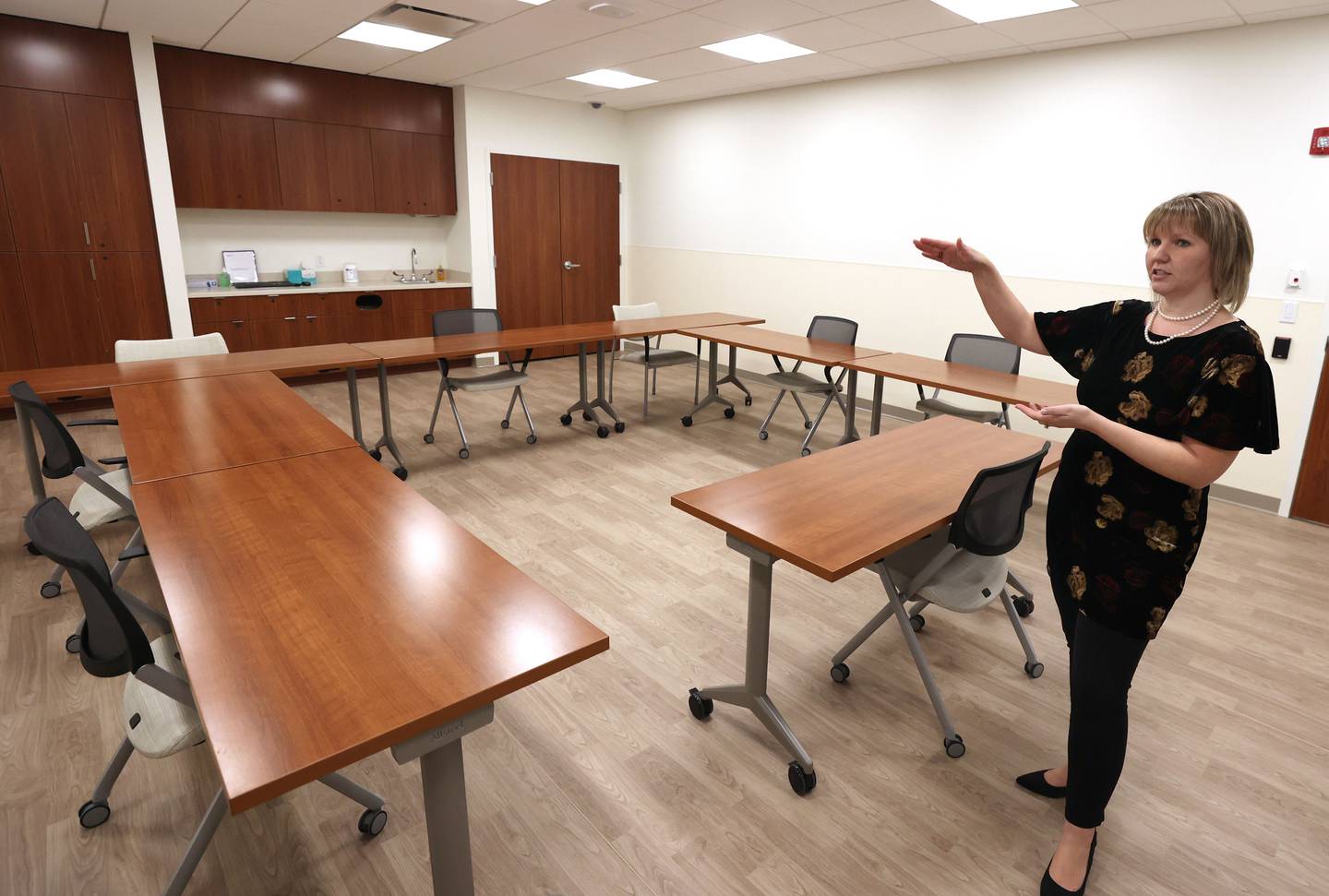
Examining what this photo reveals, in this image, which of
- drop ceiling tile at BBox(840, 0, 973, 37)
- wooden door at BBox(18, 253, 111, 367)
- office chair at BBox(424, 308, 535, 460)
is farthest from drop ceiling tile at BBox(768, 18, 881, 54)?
wooden door at BBox(18, 253, 111, 367)

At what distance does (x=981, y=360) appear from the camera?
470 cm

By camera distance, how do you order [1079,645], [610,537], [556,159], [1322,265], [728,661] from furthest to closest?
[556,159]
[1322,265]
[610,537]
[728,661]
[1079,645]

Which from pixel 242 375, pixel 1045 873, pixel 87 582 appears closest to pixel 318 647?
pixel 87 582

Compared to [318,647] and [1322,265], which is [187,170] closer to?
[318,647]

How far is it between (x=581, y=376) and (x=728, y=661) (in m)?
3.36

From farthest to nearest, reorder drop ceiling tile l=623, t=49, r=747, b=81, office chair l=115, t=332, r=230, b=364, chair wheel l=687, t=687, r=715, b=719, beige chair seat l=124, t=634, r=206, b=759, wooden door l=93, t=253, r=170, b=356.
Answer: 1. wooden door l=93, t=253, r=170, b=356
2. drop ceiling tile l=623, t=49, r=747, b=81
3. office chair l=115, t=332, r=230, b=364
4. chair wheel l=687, t=687, r=715, b=719
5. beige chair seat l=124, t=634, r=206, b=759

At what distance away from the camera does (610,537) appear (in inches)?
150

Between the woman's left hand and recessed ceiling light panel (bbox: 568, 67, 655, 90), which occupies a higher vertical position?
recessed ceiling light panel (bbox: 568, 67, 655, 90)

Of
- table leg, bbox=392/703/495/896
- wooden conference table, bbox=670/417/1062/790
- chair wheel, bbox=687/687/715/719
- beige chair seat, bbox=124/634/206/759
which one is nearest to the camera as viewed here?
table leg, bbox=392/703/495/896

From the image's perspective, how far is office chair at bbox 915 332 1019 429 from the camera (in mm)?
4516

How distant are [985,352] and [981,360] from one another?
53 millimetres

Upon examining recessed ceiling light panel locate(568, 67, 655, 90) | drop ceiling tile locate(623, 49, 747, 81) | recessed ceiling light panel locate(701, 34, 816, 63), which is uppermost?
recessed ceiling light panel locate(568, 67, 655, 90)

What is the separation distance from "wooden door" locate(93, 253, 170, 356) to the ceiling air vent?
288cm

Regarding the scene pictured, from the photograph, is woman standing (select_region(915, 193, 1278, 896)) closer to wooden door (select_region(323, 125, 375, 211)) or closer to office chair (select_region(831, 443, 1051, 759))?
office chair (select_region(831, 443, 1051, 759))
